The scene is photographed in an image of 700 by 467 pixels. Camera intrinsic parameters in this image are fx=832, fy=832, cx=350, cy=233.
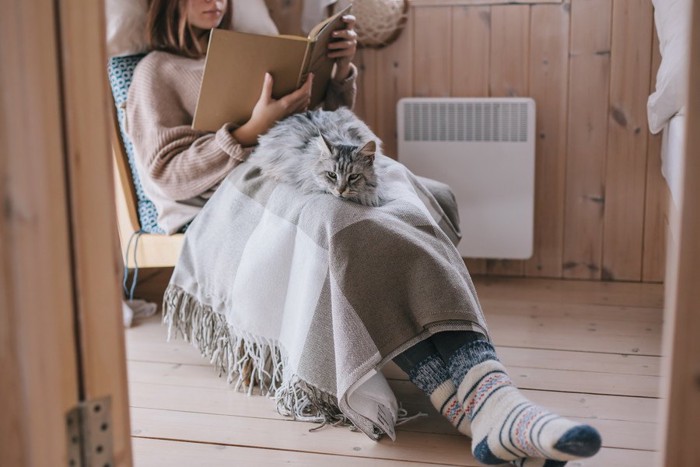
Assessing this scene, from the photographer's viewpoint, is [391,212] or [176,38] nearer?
[391,212]

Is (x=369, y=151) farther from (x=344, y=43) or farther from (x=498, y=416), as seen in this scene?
(x=498, y=416)

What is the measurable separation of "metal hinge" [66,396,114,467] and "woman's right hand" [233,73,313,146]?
1039mm

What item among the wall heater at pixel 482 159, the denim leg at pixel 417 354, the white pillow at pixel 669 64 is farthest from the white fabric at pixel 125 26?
the white pillow at pixel 669 64

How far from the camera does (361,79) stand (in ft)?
9.36

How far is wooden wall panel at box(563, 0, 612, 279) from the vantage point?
8.67 ft

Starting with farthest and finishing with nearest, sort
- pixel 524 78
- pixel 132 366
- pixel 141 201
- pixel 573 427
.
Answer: pixel 524 78, pixel 141 201, pixel 132 366, pixel 573 427

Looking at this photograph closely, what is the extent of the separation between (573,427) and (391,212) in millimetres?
613

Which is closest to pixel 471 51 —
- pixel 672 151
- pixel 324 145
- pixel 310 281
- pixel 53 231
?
pixel 672 151

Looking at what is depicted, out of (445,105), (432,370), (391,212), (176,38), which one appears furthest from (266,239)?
(445,105)

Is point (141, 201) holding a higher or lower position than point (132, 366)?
higher

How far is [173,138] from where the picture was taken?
2105 mm

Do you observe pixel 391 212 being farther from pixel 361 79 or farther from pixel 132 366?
pixel 361 79

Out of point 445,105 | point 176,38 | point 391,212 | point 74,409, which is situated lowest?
point 74,409

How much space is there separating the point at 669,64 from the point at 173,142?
136 cm
